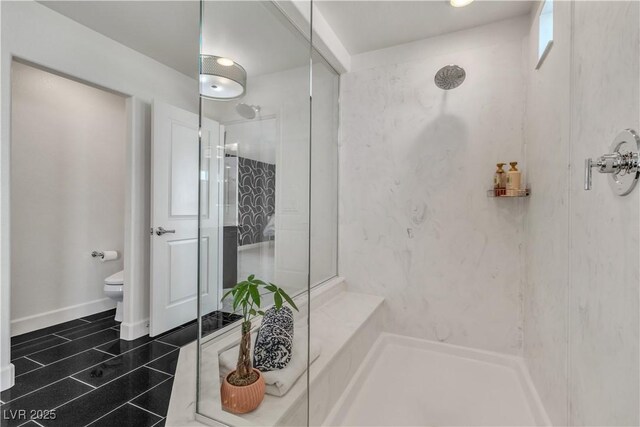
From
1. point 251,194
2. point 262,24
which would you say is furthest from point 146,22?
point 251,194

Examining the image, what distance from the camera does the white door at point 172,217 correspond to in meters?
2.40

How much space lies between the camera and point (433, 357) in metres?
2.13

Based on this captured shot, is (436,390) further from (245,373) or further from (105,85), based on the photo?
(105,85)

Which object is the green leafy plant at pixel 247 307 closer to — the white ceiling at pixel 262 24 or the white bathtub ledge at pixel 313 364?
the white bathtub ledge at pixel 313 364

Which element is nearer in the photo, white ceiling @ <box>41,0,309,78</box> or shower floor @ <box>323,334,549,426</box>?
white ceiling @ <box>41,0,309,78</box>

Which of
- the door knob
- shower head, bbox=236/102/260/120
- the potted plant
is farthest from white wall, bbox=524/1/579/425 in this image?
the door knob

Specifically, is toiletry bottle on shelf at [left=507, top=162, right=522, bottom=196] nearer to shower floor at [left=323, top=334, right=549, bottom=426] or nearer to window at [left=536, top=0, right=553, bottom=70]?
window at [left=536, top=0, right=553, bottom=70]

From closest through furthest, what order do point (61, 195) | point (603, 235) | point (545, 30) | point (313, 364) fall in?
1. point (603, 235)
2. point (313, 364)
3. point (545, 30)
4. point (61, 195)

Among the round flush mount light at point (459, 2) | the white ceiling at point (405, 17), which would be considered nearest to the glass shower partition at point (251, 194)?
the white ceiling at point (405, 17)

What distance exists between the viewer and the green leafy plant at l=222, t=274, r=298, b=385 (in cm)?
110

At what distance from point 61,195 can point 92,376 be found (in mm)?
1791

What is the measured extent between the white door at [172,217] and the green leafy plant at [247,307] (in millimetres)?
1280

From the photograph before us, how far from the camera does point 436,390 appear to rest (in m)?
1.77

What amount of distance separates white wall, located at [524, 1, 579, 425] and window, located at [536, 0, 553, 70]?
49 millimetres
